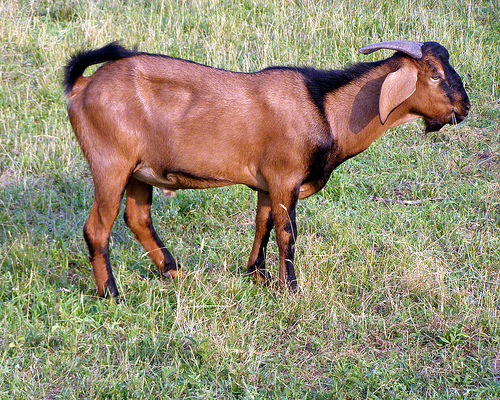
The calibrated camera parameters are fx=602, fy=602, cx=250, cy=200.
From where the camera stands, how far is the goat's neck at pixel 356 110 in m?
4.28

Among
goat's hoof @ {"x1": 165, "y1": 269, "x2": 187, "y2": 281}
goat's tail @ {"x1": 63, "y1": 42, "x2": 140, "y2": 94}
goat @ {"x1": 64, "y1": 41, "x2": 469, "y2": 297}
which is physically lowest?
goat's hoof @ {"x1": 165, "y1": 269, "x2": 187, "y2": 281}

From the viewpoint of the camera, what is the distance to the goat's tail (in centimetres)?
409

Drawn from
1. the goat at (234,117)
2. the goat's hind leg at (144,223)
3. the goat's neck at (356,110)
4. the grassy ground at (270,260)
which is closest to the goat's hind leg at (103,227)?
the goat at (234,117)

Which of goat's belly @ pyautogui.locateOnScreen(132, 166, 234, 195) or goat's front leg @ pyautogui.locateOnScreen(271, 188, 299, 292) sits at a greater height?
goat's belly @ pyautogui.locateOnScreen(132, 166, 234, 195)

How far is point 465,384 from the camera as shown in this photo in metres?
3.48

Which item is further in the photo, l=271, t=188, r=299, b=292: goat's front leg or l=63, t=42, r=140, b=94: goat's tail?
l=271, t=188, r=299, b=292: goat's front leg

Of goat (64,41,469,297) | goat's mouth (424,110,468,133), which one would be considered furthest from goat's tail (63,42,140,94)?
goat's mouth (424,110,468,133)

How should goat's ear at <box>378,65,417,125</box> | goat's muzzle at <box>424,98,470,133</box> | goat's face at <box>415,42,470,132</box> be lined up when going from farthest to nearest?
goat's muzzle at <box>424,98,470,133</box> < goat's face at <box>415,42,470,132</box> < goat's ear at <box>378,65,417,125</box>

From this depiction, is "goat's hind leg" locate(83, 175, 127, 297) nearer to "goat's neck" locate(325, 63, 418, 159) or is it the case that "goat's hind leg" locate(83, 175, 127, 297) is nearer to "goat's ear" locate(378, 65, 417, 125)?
"goat's neck" locate(325, 63, 418, 159)

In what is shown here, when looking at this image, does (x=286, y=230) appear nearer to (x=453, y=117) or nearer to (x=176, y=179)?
(x=176, y=179)

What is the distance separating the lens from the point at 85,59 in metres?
4.10

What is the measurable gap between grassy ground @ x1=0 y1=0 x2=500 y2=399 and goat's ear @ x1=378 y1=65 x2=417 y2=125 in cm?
117

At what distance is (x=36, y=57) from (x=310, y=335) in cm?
566

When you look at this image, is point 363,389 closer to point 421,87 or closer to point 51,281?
point 421,87
